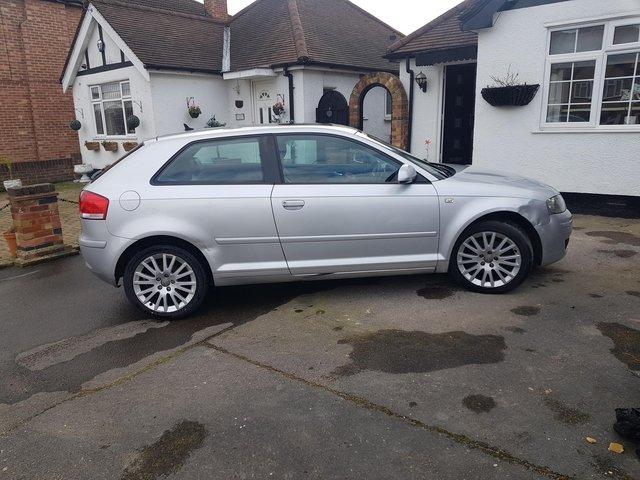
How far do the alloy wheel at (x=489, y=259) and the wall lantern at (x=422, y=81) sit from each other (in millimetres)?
6499

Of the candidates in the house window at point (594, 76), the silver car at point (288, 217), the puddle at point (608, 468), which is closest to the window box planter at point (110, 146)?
the silver car at point (288, 217)

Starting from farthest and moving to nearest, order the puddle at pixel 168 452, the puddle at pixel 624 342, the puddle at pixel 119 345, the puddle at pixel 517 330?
the puddle at pixel 517 330
the puddle at pixel 119 345
the puddle at pixel 624 342
the puddle at pixel 168 452

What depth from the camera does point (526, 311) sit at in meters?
4.43

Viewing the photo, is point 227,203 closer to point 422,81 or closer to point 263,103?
point 422,81

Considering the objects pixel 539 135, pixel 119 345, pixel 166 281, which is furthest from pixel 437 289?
pixel 539 135

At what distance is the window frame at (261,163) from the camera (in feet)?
14.8

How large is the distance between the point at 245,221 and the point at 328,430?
2.15 meters

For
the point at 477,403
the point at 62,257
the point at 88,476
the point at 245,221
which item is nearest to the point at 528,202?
the point at 477,403

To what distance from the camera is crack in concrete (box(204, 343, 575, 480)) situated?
2.51 m

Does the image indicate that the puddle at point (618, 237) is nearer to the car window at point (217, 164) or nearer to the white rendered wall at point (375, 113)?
the car window at point (217, 164)

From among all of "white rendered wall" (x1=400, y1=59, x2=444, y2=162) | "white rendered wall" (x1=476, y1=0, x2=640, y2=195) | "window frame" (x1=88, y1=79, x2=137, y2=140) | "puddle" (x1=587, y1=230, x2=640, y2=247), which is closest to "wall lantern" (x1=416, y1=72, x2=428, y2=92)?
"white rendered wall" (x1=400, y1=59, x2=444, y2=162)

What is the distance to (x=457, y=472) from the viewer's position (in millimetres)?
2500

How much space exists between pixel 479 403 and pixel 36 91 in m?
17.1

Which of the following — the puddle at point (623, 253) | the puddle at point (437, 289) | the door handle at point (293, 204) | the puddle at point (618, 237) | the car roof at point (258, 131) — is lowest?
the puddle at point (437, 289)
